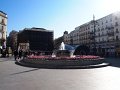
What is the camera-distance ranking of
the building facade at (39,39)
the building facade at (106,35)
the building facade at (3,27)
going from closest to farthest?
the building facade at (3,27), the building facade at (106,35), the building facade at (39,39)

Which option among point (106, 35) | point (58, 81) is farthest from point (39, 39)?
point (58, 81)

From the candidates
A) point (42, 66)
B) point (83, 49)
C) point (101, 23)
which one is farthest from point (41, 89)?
point (101, 23)

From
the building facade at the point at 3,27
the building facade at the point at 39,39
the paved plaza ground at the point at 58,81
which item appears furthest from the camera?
the building facade at the point at 39,39

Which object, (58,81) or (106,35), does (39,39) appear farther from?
(58,81)

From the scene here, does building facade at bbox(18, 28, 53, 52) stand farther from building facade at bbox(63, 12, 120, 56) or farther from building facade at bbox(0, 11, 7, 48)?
building facade at bbox(0, 11, 7, 48)

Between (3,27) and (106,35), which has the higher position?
(3,27)

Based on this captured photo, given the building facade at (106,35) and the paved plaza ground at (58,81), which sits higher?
the building facade at (106,35)

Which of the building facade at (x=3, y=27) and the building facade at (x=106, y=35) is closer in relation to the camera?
the building facade at (x=3, y=27)

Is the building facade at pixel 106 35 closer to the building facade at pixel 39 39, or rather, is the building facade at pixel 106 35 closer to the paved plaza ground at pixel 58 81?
the building facade at pixel 39 39

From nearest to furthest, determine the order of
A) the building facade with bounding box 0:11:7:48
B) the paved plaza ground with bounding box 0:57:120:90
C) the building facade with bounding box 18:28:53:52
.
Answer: the paved plaza ground with bounding box 0:57:120:90 < the building facade with bounding box 0:11:7:48 < the building facade with bounding box 18:28:53:52

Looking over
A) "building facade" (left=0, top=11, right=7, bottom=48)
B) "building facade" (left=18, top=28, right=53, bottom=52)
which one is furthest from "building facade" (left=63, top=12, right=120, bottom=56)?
"building facade" (left=0, top=11, right=7, bottom=48)

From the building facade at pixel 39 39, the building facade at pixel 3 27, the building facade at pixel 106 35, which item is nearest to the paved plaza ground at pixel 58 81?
the building facade at pixel 106 35

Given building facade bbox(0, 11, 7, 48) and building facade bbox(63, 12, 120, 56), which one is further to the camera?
building facade bbox(63, 12, 120, 56)

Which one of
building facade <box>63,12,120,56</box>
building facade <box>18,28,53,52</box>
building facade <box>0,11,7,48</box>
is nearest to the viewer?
building facade <box>0,11,7,48</box>
